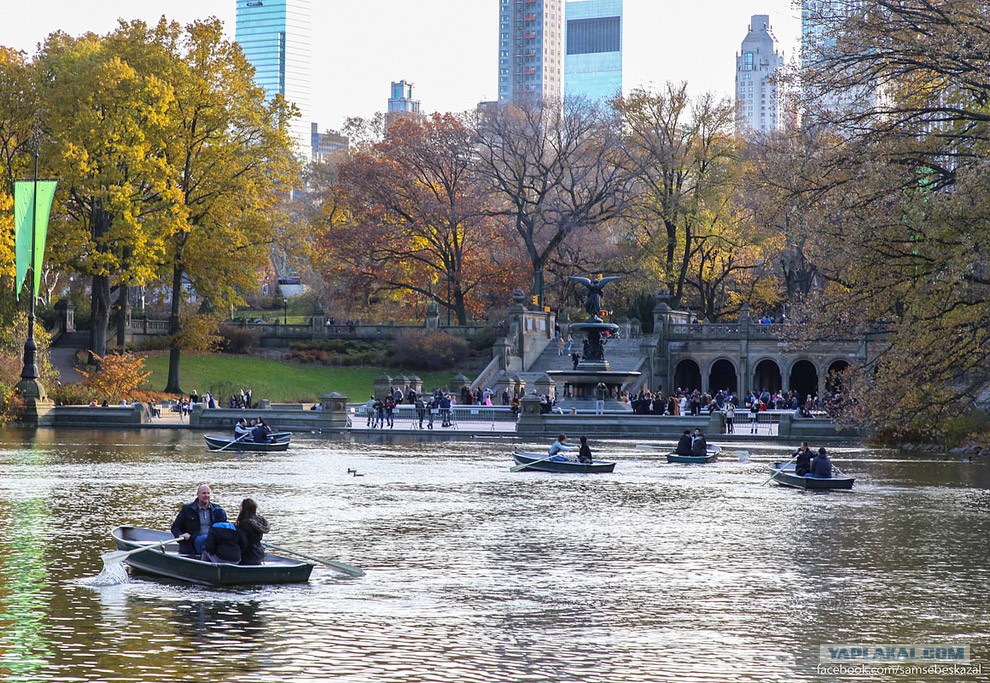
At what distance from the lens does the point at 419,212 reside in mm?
82250

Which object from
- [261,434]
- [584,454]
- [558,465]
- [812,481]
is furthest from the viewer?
[261,434]

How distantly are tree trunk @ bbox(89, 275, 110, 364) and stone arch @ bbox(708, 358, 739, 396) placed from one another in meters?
34.5

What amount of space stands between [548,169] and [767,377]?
59.8 feet

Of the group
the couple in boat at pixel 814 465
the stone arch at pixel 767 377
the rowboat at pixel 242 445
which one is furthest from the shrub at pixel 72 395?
the stone arch at pixel 767 377

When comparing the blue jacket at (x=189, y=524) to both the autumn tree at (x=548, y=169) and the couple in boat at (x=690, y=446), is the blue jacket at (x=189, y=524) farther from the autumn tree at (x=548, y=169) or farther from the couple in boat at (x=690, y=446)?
the autumn tree at (x=548, y=169)

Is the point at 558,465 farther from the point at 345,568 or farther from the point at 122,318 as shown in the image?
the point at 122,318

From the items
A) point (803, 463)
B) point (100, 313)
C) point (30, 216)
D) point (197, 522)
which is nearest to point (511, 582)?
point (197, 522)

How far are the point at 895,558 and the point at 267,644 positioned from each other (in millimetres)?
11446

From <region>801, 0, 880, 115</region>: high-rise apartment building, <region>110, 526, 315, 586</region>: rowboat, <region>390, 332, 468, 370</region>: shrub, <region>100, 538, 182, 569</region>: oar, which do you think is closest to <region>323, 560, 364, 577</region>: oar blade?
<region>110, 526, 315, 586</region>: rowboat

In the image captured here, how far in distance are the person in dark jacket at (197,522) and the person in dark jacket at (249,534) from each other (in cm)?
63

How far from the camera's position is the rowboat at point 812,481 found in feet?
109

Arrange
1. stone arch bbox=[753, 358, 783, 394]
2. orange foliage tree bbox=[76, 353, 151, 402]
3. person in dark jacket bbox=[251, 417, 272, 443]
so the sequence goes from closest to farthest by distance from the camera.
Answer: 1. person in dark jacket bbox=[251, 417, 272, 443]
2. orange foliage tree bbox=[76, 353, 151, 402]
3. stone arch bbox=[753, 358, 783, 394]

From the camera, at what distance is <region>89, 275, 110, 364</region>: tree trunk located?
6731cm

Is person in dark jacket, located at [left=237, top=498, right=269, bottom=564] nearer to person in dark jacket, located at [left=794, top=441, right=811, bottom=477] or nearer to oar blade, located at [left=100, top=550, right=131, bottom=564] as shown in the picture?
oar blade, located at [left=100, top=550, right=131, bottom=564]
